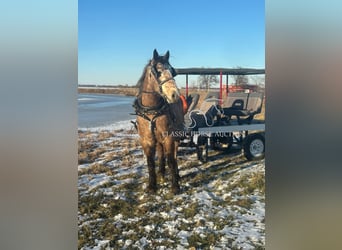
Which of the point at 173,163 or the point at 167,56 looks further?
the point at 173,163

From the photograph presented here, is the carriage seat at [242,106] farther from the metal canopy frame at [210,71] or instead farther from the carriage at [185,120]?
the metal canopy frame at [210,71]

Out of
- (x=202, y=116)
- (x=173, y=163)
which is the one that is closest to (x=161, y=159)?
(x=173, y=163)

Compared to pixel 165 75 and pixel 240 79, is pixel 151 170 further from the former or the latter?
pixel 240 79

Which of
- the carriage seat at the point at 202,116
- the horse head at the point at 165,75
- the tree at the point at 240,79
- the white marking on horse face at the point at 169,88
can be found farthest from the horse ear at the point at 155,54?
the tree at the point at 240,79

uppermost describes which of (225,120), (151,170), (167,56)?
(167,56)

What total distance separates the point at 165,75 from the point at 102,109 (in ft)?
1.82

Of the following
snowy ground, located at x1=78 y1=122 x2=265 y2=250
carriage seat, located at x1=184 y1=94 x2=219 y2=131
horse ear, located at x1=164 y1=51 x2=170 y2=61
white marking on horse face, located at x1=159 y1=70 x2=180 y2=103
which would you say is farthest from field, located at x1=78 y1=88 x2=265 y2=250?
horse ear, located at x1=164 y1=51 x2=170 y2=61

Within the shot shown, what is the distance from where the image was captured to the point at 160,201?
2.71 meters

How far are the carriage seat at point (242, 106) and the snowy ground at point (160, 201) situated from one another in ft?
1.04

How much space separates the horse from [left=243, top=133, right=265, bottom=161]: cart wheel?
56 cm
